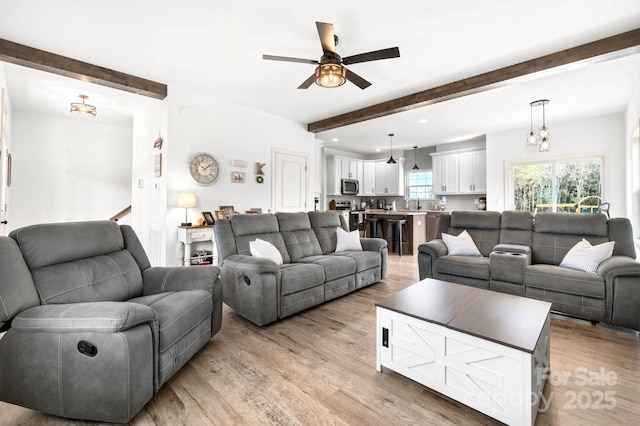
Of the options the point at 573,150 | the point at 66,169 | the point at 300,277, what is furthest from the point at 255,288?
the point at 573,150

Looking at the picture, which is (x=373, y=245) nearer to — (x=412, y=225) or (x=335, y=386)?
(x=335, y=386)

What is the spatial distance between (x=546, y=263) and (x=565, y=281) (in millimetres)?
655

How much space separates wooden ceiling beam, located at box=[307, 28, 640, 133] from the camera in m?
2.84

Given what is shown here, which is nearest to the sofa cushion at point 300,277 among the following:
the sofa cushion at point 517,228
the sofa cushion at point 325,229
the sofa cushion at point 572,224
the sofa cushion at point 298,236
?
the sofa cushion at point 298,236

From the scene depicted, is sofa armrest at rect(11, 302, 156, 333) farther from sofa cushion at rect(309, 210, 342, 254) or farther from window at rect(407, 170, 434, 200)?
window at rect(407, 170, 434, 200)

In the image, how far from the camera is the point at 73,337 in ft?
4.74

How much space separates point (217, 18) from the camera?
8.59ft

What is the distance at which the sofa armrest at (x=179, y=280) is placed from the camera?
7.50ft

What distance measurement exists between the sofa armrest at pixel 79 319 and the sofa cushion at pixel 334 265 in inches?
80.7

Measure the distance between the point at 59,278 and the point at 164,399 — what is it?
99 centimetres

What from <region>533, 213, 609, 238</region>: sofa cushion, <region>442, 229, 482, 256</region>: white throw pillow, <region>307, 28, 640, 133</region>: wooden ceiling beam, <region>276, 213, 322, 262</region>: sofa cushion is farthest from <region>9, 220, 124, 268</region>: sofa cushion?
<region>533, 213, 609, 238</region>: sofa cushion

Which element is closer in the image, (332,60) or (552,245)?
(332,60)

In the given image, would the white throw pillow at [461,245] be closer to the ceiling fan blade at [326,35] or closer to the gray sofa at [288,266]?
the gray sofa at [288,266]

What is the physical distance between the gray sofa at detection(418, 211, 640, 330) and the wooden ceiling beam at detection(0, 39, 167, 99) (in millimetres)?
4301
